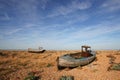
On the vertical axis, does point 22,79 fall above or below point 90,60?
below

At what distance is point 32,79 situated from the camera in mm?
12398

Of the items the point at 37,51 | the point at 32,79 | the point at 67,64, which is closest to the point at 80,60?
the point at 67,64

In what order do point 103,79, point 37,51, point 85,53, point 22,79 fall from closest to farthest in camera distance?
1. point 103,79
2. point 22,79
3. point 85,53
4. point 37,51

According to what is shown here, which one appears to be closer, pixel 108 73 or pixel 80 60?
pixel 108 73

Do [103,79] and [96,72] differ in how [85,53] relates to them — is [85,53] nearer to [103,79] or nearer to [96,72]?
[96,72]

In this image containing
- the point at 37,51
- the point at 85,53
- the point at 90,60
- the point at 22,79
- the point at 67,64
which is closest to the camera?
the point at 22,79

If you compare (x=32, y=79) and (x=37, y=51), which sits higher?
(x=37, y=51)

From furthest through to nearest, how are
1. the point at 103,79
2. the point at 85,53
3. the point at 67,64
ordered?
the point at 85,53, the point at 67,64, the point at 103,79

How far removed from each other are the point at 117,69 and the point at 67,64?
5501 millimetres

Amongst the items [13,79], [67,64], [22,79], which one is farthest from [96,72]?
[13,79]

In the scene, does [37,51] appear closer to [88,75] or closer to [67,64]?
[67,64]

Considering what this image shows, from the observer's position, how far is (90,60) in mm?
18375

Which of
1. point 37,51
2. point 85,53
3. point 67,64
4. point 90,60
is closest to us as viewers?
point 67,64

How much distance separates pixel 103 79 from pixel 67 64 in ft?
15.8
